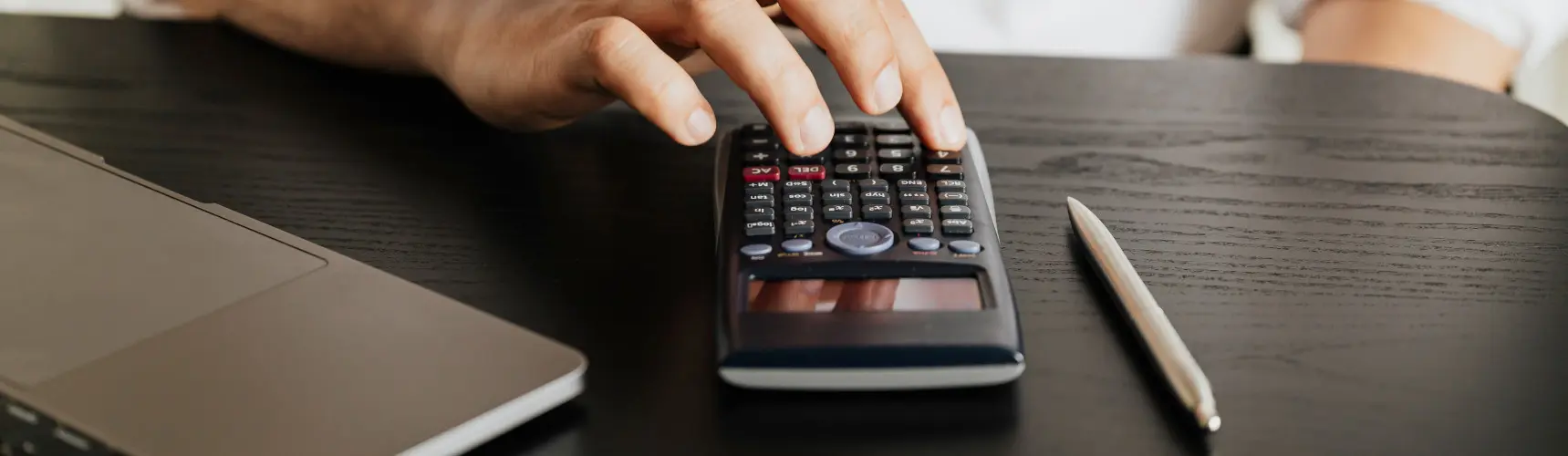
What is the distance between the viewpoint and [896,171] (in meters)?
0.42

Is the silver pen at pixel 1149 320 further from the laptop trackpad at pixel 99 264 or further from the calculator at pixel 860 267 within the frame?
the laptop trackpad at pixel 99 264

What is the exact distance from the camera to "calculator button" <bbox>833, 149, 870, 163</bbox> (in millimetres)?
427

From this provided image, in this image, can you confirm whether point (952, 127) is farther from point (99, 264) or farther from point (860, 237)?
point (99, 264)

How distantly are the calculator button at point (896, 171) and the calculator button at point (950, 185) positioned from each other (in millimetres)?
12

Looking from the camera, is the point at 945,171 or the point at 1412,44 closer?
the point at 945,171

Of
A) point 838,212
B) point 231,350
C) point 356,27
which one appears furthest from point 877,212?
point 356,27

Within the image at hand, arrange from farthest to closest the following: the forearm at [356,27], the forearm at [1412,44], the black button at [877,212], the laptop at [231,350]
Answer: the forearm at [1412,44]
the forearm at [356,27]
the black button at [877,212]
the laptop at [231,350]

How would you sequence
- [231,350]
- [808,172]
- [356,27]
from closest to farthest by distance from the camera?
[231,350], [808,172], [356,27]

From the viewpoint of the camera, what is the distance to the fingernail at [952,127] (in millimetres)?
444

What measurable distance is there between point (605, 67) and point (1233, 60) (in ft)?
1.07

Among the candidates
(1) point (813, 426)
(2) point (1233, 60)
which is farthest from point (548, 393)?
(2) point (1233, 60)

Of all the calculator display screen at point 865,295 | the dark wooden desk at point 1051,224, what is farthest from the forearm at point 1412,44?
the calculator display screen at point 865,295

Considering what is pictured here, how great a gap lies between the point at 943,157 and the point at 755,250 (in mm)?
100

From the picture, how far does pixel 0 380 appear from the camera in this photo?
0.30 m
